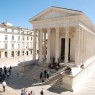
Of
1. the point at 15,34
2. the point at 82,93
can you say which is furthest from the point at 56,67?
the point at 15,34

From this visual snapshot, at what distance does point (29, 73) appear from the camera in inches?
886

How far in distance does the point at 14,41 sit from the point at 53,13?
2641 cm

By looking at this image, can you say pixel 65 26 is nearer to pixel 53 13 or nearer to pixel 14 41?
pixel 53 13

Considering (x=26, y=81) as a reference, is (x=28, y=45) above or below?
above

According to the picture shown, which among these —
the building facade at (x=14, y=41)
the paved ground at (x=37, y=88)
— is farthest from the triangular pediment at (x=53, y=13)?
the building facade at (x=14, y=41)

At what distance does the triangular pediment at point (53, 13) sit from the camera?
21.7m

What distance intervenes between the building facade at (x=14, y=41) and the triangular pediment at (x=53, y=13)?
19960 millimetres

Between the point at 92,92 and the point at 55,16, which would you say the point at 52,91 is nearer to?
the point at 92,92

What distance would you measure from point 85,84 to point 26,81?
779cm

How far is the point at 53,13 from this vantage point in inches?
941

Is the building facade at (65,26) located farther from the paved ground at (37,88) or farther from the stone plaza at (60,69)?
the paved ground at (37,88)

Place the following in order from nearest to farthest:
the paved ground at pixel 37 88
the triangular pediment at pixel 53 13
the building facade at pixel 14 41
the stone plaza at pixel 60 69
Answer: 1. the paved ground at pixel 37 88
2. the stone plaza at pixel 60 69
3. the triangular pediment at pixel 53 13
4. the building facade at pixel 14 41

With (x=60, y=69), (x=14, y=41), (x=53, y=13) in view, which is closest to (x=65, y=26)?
(x=53, y=13)

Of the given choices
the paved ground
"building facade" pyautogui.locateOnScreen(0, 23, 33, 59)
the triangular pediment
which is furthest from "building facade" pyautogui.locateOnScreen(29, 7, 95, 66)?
"building facade" pyautogui.locateOnScreen(0, 23, 33, 59)
